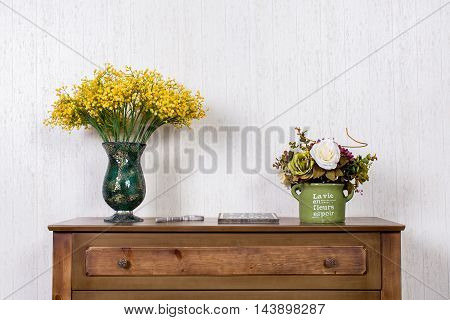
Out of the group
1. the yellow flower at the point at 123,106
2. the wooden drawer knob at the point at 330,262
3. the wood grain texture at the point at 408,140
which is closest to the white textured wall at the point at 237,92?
the wood grain texture at the point at 408,140

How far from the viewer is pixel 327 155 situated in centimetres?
177

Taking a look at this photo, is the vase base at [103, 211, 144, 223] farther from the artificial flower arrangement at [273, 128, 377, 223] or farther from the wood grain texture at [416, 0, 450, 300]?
the wood grain texture at [416, 0, 450, 300]

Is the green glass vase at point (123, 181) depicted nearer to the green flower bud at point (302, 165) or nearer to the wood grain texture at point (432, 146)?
the green flower bud at point (302, 165)

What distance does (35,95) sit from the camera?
2.19 meters

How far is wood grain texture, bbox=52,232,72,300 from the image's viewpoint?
174 cm

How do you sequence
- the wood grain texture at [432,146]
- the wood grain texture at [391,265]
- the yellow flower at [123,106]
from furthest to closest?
the wood grain texture at [432,146]
the yellow flower at [123,106]
the wood grain texture at [391,265]

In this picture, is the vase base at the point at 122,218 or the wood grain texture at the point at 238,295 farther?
the vase base at the point at 122,218

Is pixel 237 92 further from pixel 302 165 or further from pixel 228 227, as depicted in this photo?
pixel 228 227

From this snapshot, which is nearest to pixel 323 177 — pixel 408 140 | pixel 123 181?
pixel 408 140

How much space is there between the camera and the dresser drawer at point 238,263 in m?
1.74

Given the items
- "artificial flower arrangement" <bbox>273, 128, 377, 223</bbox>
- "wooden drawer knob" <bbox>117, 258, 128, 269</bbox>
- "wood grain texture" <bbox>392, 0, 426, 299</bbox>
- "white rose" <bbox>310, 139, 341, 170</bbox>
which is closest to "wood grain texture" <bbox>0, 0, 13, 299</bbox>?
"wooden drawer knob" <bbox>117, 258, 128, 269</bbox>

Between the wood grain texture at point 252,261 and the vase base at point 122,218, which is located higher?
the vase base at point 122,218

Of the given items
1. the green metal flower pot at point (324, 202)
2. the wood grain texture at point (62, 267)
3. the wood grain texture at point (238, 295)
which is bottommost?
the wood grain texture at point (238, 295)

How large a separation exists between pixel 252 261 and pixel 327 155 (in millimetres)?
461
